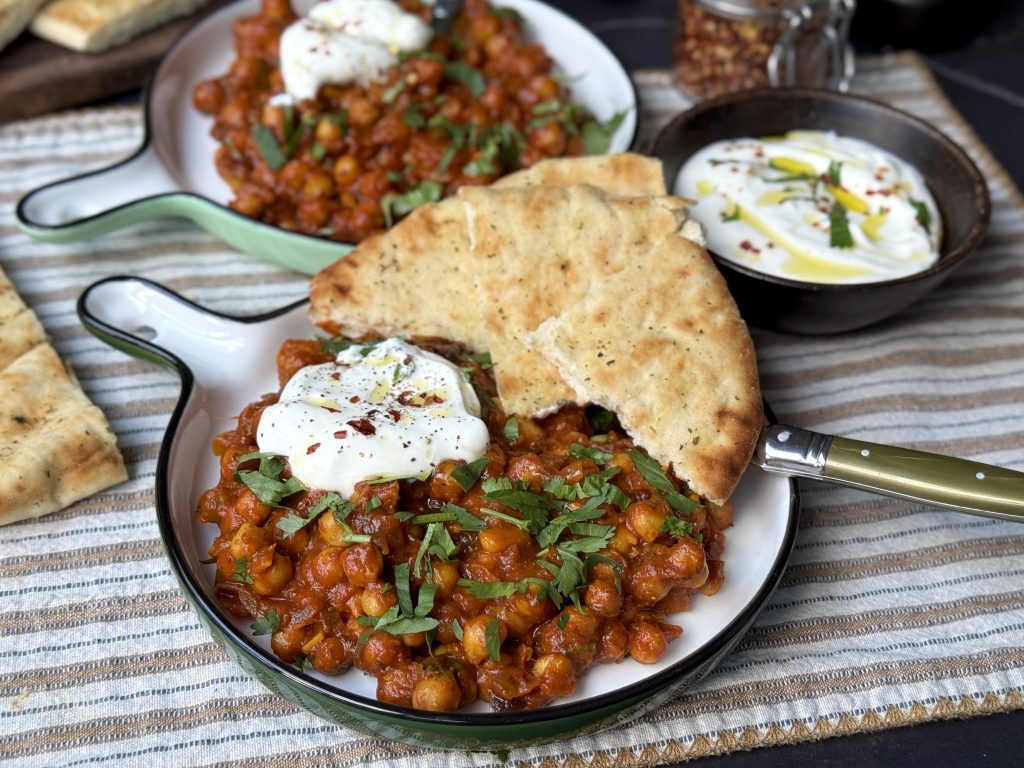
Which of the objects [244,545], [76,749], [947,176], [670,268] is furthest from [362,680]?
[947,176]

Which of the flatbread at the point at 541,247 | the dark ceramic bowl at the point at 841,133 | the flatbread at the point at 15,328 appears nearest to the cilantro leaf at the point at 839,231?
the dark ceramic bowl at the point at 841,133

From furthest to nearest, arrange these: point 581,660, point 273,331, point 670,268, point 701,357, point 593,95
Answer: point 593,95, point 273,331, point 670,268, point 701,357, point 581,660

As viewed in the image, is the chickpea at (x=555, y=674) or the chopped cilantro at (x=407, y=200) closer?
the chickpea at (x=555, y=674)

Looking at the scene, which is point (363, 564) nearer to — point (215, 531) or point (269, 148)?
point (215, 531)

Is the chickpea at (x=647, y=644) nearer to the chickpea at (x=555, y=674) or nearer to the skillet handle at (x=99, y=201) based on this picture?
the chickpea at (x=555, y=674)

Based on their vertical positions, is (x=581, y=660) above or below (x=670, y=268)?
below

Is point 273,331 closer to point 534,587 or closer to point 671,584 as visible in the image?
point 534,587
